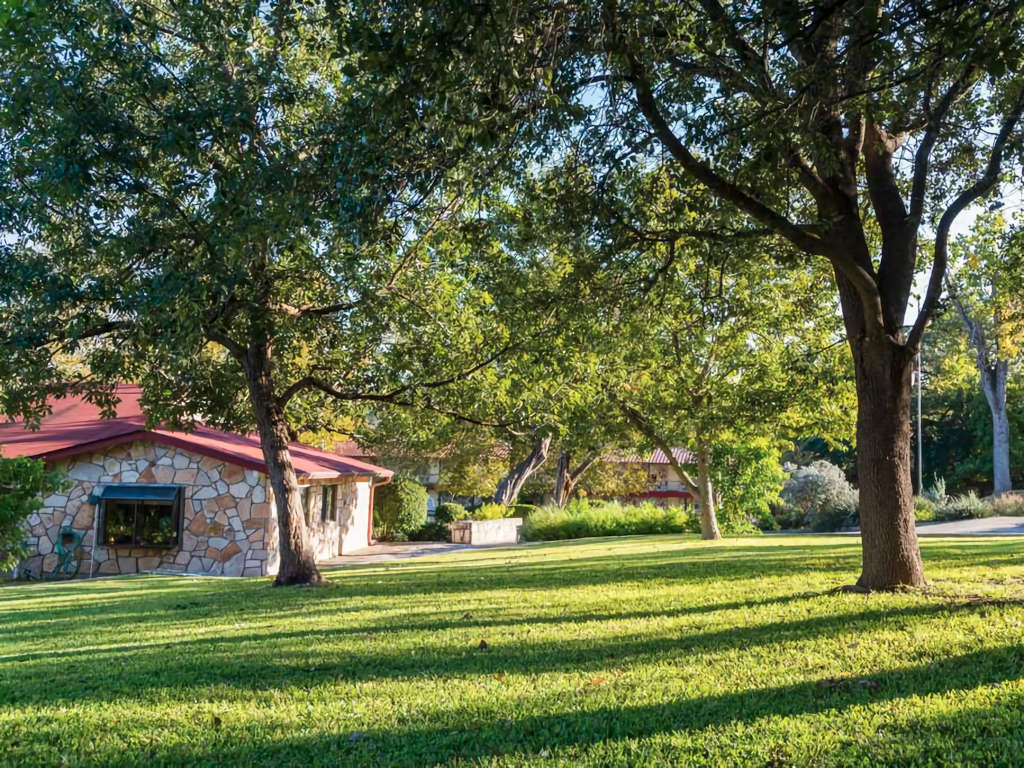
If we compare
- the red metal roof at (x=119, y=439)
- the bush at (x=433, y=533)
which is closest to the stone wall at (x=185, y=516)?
the red metal roof at (x=119, y=439)

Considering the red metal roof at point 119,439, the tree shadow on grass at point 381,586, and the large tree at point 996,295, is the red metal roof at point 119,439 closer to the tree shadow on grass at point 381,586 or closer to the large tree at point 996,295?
the tree shadow on grass at point 381,586

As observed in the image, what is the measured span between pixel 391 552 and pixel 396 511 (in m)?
6.63

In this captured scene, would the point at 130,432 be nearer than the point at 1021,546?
No

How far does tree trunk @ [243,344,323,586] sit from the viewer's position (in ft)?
46.0

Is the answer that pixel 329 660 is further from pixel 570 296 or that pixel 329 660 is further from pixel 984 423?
pixel 984 423

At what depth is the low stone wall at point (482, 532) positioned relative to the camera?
31.0 m

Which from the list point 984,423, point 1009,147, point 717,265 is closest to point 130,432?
point 717,265

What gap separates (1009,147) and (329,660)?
7.71 metres

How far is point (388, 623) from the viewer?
8.85 m

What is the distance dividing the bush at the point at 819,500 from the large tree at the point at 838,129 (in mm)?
24848

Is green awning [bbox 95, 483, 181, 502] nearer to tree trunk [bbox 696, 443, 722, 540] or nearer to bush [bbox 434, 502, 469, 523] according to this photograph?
tree trunk [bbox 696, 443, 722, 540]

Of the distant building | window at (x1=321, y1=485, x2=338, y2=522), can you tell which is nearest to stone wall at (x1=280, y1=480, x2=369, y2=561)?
window at (x1=321, y1=485, x2=338, y2=522)

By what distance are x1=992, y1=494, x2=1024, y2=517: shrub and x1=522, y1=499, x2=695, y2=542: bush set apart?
42.3 ft

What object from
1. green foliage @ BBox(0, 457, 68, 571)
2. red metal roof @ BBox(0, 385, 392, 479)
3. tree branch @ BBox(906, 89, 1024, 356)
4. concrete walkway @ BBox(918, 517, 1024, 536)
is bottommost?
concrete walkway @ BBox(918, 517, 1024, 536)
